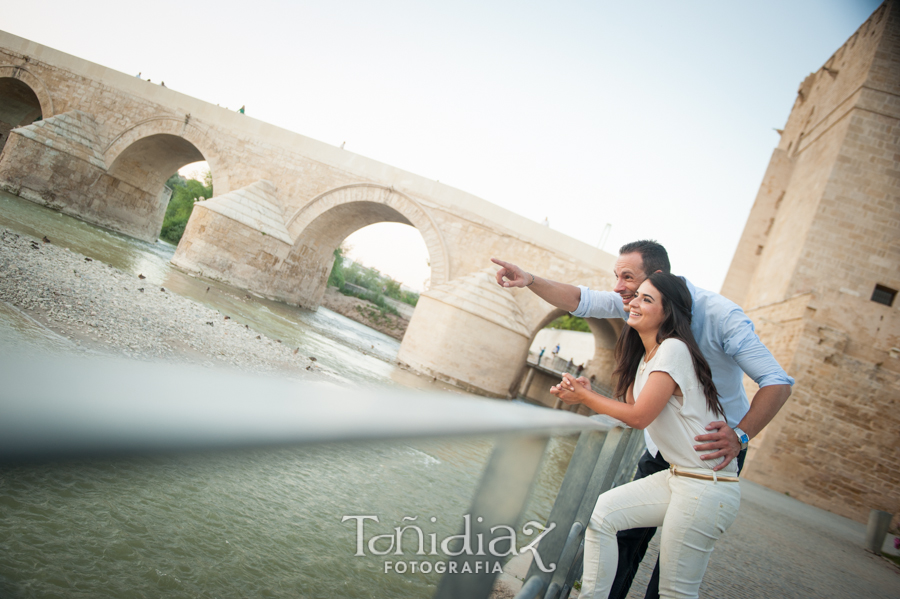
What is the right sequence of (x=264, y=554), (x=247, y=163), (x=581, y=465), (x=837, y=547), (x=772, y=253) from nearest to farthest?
(x=581, y=465), (x=264, y=554), (x=837, y=547), (x=772, y=253), (x=247, y=163)

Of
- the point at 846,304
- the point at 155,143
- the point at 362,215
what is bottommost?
the point at 155,143

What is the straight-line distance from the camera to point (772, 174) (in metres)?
15.1

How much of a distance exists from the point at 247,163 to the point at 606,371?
12725 millimetres

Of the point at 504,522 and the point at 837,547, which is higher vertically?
the point at 504,522

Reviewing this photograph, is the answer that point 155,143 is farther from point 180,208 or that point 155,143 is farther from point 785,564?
point 785,564

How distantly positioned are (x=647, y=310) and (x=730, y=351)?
0.39 metres

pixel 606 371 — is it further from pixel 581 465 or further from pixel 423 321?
pixel 581 465

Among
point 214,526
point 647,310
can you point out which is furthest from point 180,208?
point 647,310

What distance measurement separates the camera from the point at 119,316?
4.66 meters

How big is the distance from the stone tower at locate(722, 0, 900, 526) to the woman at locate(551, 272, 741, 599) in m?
9.22

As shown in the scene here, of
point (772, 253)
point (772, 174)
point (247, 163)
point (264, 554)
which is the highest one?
point (772, 174)

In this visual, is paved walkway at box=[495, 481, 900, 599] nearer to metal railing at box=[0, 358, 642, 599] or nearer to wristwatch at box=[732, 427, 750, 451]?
wristwatch at box=[732, 427, 750, 451]

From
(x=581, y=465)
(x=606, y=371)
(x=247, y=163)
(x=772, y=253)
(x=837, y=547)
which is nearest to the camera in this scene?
(x=581, y=465)

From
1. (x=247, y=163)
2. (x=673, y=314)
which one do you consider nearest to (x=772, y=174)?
(x=247, y=163)
